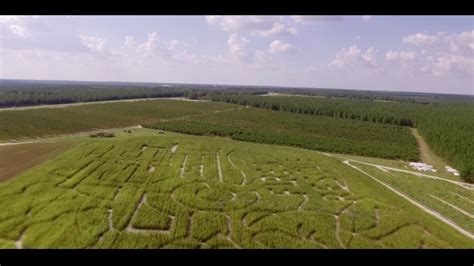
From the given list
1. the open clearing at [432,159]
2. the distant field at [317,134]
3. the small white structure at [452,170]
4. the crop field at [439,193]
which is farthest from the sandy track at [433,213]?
the distant field at [317,134]

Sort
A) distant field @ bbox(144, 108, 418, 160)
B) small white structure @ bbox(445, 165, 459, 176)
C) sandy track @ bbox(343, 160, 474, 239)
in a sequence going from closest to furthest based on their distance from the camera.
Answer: sandy track @ bbox(343, 160, 474, 239) < small white structure @ bbox(445, 165, 459, 176) < distant field @ bbox(144, 108, 418, 160)

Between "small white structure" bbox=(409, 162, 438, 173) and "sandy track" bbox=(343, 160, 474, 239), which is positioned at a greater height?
"sandy track" bbox=(343, 160, 474, 239)

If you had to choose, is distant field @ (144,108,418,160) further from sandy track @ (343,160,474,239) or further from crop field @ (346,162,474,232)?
sandy track @ (343,160,474,239)

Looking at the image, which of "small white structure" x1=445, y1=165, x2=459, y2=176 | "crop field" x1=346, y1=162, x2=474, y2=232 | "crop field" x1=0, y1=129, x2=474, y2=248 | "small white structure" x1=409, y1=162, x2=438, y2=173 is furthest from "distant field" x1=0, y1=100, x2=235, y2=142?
"small white structure" x1=445, y1=165, x2=459, y2=176

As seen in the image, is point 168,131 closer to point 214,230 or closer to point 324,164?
point 324,164

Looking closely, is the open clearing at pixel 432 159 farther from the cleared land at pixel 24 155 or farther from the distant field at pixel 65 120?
the distant field at pixel 65 120

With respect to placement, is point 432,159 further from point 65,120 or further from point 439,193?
point 65,120
